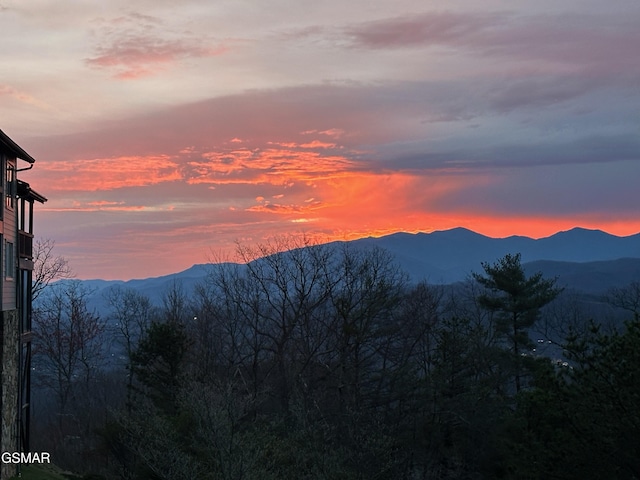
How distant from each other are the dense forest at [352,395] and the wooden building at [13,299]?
440cm

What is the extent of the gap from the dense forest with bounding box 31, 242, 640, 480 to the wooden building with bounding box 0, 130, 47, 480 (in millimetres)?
4398

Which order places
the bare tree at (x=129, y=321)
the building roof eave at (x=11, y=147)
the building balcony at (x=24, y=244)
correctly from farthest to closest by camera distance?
1. the bare tree at (x=129, y=321)
2. the building balcony at (x=24, y=244)
3. the building roof eave at (x=11, y=147)

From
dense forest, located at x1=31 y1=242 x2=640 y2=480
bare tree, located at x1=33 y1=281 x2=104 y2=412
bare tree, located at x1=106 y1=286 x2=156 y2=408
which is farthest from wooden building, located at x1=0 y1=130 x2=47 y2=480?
bare tree, located at x1=33 y1=281 x2=104 y2=412

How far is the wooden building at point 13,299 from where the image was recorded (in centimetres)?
2006

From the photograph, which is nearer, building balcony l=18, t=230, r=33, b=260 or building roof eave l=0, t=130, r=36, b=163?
building roof eave l=0, t=130, r=36, b=163

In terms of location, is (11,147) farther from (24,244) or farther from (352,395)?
(352,395)

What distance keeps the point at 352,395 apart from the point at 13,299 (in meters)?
18.0

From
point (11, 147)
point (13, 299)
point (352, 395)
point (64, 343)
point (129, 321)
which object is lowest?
point (352, 395)

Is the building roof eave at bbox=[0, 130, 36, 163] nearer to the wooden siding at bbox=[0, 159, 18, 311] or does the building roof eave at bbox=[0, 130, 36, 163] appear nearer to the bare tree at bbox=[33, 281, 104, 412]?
the wooden siding at bbox=[0, 159, 18, 311]

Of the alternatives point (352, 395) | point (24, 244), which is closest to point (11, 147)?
point (24, 244)

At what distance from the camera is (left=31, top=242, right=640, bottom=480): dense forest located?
16.7 metres

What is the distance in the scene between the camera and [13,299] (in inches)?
851
